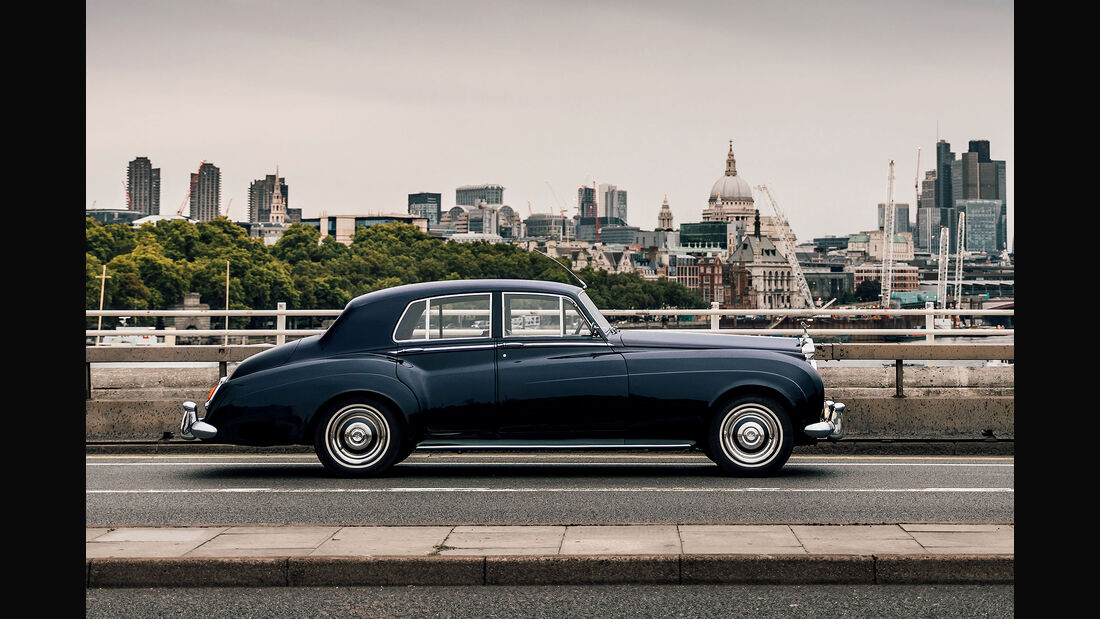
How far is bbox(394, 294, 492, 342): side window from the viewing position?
10875 millimetres

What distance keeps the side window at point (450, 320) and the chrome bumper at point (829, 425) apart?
2.72 meters

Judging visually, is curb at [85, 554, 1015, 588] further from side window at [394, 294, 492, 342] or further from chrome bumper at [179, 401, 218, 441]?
side window at [394, 294, 492, 342]

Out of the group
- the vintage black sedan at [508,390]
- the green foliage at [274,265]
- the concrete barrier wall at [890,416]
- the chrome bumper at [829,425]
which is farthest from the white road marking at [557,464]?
the green foliage at [274,265]

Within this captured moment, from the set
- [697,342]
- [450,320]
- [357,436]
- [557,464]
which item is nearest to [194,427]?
[357,436]

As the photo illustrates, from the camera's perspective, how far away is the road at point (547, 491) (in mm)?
8805

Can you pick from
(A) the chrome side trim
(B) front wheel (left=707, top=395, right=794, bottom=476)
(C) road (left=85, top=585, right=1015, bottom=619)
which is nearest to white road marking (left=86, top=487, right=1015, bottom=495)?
(B) front wheel (left=707, top=395, right=794, bottom=476)

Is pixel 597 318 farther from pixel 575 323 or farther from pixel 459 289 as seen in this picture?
pixel 459 289

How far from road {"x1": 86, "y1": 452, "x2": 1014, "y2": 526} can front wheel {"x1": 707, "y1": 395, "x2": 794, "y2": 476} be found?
16cm

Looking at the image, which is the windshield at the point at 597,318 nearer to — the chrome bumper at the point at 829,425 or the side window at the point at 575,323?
the side window at the point at 575,323

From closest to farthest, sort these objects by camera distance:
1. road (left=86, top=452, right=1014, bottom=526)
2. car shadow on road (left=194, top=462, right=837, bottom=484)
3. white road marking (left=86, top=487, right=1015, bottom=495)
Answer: road (left=86, top=452, right=1014, bottom=526)
white road marking (left=86, top=487, right=1015, bottom=495)
car shadow on road (left=194, top=462, right=837, bottom=484)

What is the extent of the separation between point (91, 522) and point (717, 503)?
4.15 metres

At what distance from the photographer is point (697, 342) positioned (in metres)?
10.9

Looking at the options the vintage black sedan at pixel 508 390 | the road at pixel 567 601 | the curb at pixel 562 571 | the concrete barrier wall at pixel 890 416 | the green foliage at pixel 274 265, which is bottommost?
the road at pixel 567 601

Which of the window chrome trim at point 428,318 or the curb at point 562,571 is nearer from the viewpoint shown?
the curb at point 562,571
